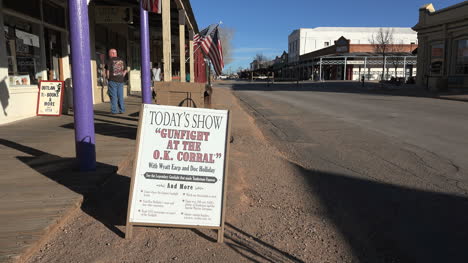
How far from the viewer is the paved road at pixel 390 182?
3.18 metres

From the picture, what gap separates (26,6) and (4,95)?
258 centimetres

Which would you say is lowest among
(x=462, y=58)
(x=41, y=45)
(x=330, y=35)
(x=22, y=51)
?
(x=22, y=51)

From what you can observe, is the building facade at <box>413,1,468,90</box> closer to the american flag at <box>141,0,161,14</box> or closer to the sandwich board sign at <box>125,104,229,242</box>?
the american flag at <box>141,0,161,14</box>

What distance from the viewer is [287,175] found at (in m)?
5.23

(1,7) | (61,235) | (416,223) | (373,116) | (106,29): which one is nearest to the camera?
(61,235)

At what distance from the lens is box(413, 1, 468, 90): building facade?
27.7 m

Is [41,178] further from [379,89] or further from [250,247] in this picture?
[379,89]

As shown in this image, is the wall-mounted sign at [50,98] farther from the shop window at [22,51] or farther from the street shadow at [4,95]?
the street shadow at [4,95]

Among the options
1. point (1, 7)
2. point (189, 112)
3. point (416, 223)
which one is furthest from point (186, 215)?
point (1, 7)

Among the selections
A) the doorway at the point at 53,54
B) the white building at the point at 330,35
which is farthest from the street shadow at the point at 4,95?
the white building at the point at 330,35

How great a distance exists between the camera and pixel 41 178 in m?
4.38

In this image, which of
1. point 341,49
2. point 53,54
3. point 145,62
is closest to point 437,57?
point 53,54

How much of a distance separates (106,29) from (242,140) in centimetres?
1085

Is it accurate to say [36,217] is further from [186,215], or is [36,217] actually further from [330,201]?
[330,201]
